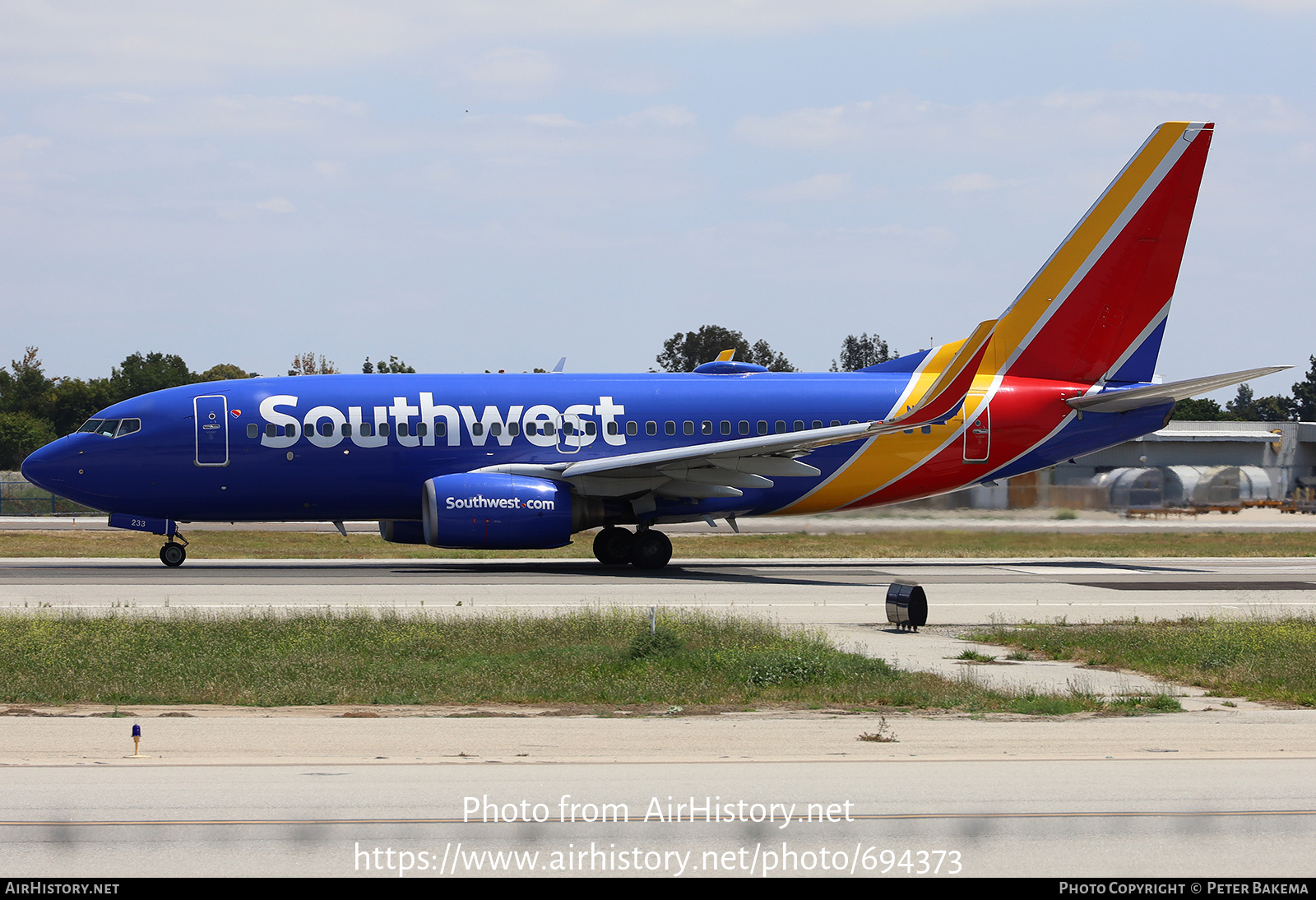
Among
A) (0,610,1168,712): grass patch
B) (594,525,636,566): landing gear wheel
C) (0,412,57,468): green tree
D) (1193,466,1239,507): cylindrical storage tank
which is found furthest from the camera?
(0,412,57,468): green tree

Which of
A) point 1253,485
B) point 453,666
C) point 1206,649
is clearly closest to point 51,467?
point 453,666

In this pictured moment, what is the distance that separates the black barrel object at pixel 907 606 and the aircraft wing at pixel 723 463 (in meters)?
8.16

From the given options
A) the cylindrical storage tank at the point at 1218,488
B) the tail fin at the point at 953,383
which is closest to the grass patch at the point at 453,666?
the tail fin at the point at 953,383

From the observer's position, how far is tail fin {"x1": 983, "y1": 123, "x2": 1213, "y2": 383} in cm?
3216

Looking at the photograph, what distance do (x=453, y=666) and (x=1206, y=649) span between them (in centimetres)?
1000

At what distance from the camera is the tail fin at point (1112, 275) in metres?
32.2

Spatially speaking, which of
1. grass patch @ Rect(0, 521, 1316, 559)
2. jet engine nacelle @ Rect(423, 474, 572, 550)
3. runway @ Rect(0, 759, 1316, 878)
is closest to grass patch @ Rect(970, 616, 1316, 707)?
runway @ Rect(0, 759, 1316, 878)

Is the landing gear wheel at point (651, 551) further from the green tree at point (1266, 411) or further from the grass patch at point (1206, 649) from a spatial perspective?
the green tree at point (1266, 411)

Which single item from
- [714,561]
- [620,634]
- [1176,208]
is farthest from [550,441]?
[1176,208]

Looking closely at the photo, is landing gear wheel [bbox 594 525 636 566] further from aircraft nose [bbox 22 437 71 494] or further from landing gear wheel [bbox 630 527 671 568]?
aircraft nose [bbox 22 437 71 494]

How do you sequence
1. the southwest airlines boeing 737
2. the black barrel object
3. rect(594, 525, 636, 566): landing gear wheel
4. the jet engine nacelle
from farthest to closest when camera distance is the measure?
rect(594, 525, 636, 566): landing gear wheel < the southwest airlines boeing 737 < the jet engine nacelle < the black barrel object

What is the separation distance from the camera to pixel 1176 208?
32406mm

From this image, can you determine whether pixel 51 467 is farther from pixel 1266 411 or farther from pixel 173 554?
pixel 1266 411
